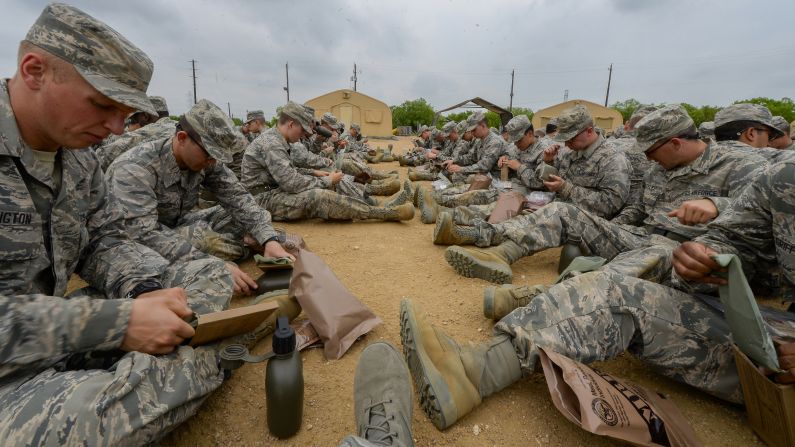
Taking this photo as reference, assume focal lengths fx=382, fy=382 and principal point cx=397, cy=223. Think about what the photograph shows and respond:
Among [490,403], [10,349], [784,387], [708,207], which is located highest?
[708,207]

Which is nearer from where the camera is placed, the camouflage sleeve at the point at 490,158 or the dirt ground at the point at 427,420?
the dirt ground at the point at 427,420

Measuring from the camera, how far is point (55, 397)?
Result: 1.08m

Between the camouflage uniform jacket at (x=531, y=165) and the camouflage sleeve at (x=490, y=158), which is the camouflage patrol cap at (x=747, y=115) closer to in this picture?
the camouflage uniform jacket at (x=531, y=165)

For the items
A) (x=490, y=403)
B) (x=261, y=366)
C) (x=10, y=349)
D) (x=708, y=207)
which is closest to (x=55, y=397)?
(x=10, y=349)

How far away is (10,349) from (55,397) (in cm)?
20

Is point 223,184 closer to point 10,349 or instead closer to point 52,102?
point 52,102

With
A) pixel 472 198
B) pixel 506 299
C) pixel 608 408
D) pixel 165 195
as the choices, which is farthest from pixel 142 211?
pixel 472 198

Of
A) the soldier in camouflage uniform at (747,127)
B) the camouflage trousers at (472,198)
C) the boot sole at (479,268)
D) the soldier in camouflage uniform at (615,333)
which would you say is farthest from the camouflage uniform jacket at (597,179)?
the soldier in camouflage uniform at (615,333)

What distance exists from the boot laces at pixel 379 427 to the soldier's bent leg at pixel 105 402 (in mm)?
634

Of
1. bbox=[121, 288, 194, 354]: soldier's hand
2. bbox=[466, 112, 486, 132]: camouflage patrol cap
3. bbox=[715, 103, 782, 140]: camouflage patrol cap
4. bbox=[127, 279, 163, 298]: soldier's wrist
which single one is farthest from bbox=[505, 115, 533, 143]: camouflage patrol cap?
bbox=[121, 288, 194, 354]: soldier's hand

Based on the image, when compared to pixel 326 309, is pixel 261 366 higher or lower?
lower

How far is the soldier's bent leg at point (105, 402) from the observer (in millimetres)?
1028

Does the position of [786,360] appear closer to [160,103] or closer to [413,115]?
[160,103]

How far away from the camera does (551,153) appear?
4.86m
